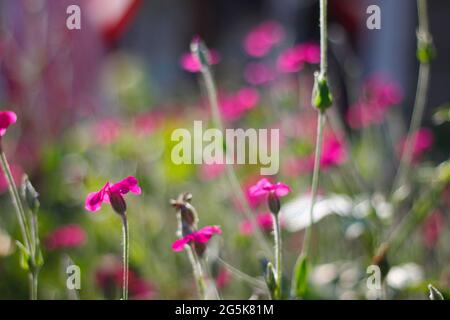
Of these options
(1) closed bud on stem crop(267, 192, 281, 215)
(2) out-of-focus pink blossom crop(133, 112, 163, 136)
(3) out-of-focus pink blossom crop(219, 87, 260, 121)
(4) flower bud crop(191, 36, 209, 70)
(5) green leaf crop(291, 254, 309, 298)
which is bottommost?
(5) green leaf crop(291, 254, 309, 298)

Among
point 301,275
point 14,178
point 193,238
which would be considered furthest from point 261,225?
point 14,178

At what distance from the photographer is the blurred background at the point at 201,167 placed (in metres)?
1.14

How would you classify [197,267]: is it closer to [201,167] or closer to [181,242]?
[181,242]

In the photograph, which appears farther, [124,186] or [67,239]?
[67,239]

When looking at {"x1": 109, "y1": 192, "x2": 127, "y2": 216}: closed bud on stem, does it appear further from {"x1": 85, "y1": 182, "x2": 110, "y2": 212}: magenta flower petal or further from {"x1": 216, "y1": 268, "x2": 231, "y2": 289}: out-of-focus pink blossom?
{"x1": 216, "y1": 268, "x2": 231, "y2": 289}: out-of-focus pink blossom

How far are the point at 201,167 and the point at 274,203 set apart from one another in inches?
41.2

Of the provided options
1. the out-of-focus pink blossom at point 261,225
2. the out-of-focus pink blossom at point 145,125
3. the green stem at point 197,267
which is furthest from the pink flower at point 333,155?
the out-of-focus pink blossom at point 145,125

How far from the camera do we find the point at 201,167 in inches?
72.9

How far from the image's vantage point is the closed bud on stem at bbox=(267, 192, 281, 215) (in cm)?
81

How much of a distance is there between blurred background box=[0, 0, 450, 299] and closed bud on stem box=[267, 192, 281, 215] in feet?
0.21

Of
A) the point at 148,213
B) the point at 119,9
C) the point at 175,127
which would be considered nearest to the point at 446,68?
the point at 119,9

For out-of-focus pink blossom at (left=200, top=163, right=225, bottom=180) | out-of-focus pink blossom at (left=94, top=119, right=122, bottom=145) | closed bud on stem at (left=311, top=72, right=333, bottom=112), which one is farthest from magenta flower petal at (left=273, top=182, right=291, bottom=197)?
out-of-focus pink blossom at (left=94, top=119, right=122, bottom=145)

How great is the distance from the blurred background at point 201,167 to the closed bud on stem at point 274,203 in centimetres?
6
